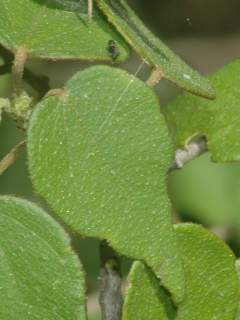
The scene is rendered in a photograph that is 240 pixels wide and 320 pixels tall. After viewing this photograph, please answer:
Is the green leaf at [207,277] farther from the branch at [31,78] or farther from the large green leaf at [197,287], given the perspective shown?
the branch at [31,78]

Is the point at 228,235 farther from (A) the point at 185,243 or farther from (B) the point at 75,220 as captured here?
(B) the point at 75,220

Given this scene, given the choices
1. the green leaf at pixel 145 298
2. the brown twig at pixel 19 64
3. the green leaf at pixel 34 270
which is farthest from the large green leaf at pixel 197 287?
the brown twig at pixel 19 64

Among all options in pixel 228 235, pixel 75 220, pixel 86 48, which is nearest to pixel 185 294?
pixel 75 220

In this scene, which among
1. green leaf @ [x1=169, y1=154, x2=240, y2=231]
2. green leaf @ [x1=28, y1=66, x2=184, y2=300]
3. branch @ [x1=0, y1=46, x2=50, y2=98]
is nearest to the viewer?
green leaf @ [x1=28, y1=66, x2=184, y2=300]

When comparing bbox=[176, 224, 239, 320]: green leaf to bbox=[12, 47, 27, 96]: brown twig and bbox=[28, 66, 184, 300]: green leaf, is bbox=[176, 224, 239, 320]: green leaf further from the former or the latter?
bbox=[12, 47, 27, 96]: brown twig

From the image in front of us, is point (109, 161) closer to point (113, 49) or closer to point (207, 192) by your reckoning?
point (113, 49)

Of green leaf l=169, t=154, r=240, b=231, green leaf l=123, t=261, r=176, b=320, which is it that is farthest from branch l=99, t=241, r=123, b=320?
green leaf l=169, t=154, r=240, b=231

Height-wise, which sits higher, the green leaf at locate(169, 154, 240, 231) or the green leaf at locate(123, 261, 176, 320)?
the green leaf at locate(123, 261, 176, 320)
